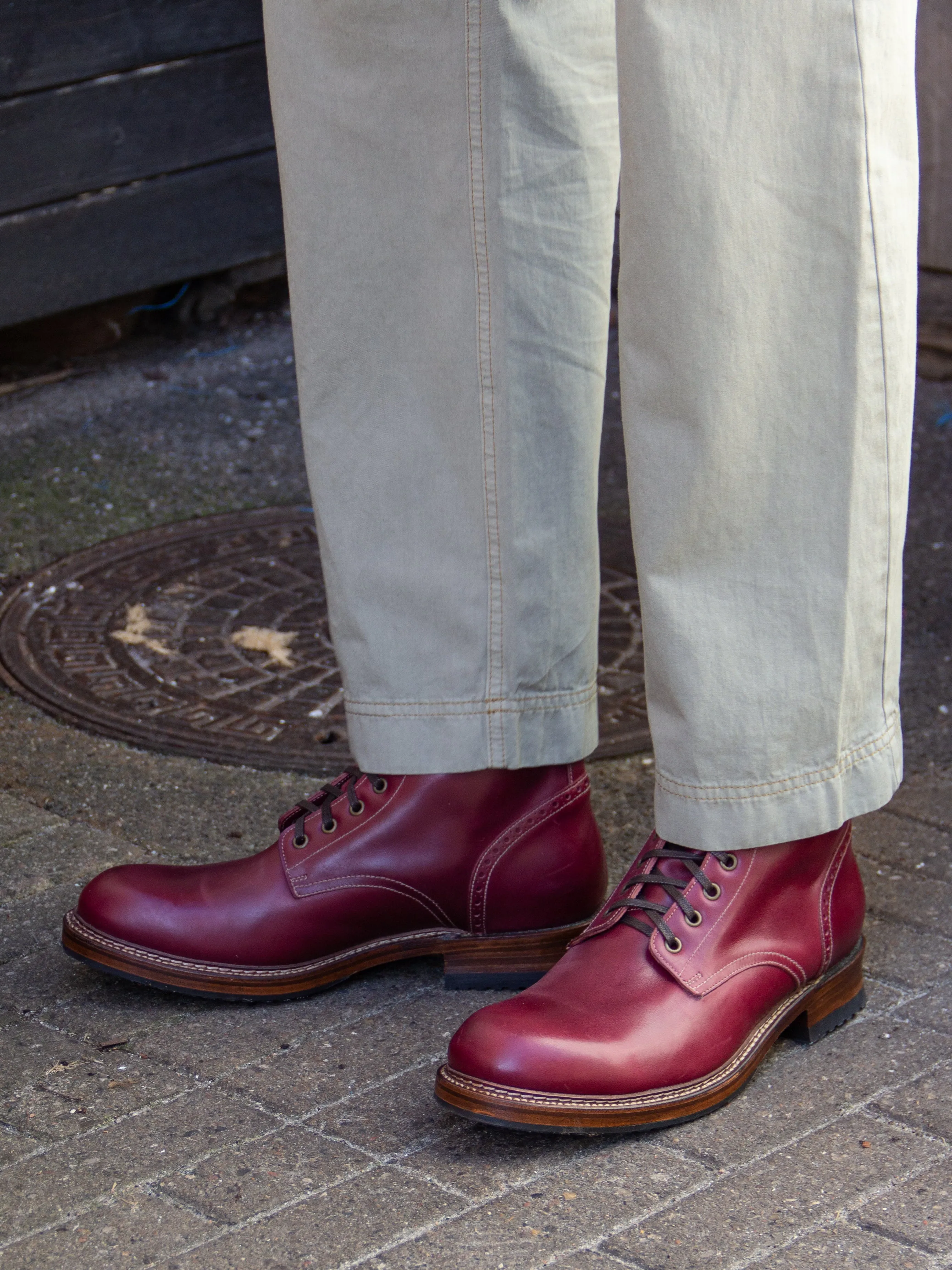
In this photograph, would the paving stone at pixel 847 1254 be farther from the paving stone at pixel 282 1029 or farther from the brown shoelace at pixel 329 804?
the brown shoelace at pixel 329 804

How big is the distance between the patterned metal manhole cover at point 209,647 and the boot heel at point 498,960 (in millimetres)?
571

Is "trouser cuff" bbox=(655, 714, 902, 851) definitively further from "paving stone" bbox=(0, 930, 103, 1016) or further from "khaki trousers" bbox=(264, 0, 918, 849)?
"paving stone" bbox=(0, 930, 103, 1016)

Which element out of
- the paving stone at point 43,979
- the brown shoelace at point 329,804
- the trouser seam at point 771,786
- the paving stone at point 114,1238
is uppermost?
the trouser seam at point 771,786

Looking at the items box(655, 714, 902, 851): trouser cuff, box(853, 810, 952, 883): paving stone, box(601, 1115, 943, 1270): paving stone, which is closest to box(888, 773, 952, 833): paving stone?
box(853, 810, 952, 883): paving stone

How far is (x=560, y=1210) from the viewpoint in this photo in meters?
1.25

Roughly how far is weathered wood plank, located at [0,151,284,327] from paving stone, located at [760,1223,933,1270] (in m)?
2.96

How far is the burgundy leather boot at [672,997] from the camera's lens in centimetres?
132

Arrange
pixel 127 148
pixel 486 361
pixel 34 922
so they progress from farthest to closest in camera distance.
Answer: pixel 127 148, pixel 34 922, pixel 486 361

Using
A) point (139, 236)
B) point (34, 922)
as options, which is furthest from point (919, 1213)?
point (139, 236)

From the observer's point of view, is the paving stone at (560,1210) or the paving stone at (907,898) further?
the paving stone at (907,898)

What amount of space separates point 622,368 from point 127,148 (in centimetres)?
271

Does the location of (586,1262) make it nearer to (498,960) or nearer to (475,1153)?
(475,1153)

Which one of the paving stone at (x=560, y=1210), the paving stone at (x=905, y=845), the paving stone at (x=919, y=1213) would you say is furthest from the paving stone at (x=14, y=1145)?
the paving stone at (x=905, y=845)

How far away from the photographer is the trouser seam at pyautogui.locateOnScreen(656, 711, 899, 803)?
1380mm
